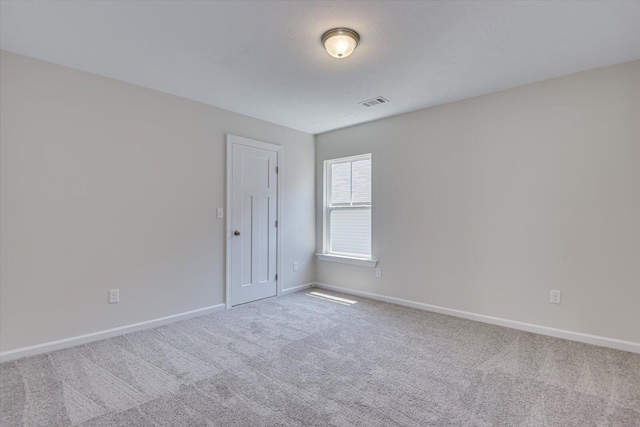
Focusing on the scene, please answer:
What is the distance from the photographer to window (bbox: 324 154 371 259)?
452 centimetres

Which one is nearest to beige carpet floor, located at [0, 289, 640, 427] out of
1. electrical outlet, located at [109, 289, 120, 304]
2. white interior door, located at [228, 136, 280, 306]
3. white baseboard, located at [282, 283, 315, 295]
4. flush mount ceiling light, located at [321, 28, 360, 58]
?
electrical outlet, located at [109, 289, 120, 304]

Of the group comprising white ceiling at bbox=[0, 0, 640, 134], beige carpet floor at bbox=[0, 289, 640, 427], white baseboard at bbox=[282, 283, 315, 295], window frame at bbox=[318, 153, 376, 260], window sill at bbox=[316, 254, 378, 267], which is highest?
white ceiling at bbox=[0, 0, 640, 134]

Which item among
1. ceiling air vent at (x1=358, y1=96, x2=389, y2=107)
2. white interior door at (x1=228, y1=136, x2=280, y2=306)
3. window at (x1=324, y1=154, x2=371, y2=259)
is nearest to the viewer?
ceiling air vent at (x1=358, y1=96, x2=389, y2=107)

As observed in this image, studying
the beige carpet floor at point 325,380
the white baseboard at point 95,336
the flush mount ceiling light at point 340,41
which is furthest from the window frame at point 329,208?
the flush mount ceiling light at point 340,41

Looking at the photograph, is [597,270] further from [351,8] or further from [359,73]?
[351,8]

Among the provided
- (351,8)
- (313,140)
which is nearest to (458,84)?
(351,8)

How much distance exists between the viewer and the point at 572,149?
2.90 m

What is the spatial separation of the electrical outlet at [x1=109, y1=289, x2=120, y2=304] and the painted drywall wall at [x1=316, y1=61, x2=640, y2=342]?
3.00 metres

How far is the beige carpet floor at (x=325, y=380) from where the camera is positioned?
184 cm

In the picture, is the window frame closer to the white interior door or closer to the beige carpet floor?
the white interior door

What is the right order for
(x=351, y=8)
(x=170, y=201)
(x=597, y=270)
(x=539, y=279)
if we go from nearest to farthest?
1. (x=351, y=8)
2. (x=597, y=270)
3. (x=539, y=279)
4. (x=170, y=201)

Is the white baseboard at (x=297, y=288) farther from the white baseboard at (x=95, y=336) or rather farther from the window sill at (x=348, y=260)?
the white baseboard at (x=95, y=336)

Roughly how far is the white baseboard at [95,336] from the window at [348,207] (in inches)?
81.0

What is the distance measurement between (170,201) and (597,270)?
4150 mm
